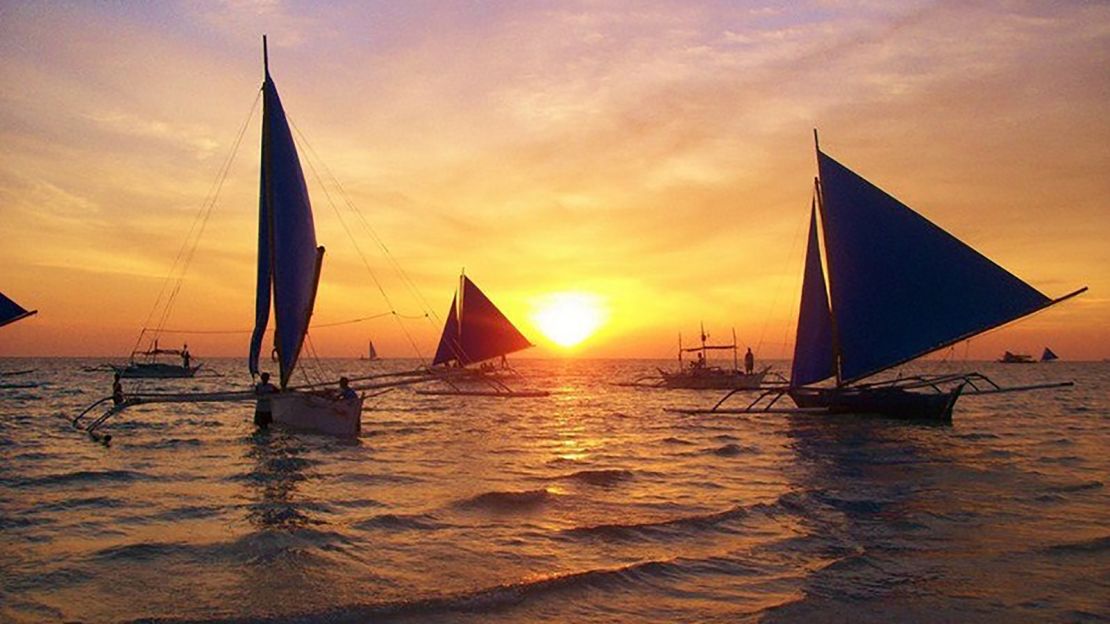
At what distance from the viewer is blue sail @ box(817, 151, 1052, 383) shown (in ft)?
92.7

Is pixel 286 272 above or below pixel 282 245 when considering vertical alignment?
below

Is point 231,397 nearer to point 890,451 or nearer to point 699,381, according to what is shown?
point 890,451

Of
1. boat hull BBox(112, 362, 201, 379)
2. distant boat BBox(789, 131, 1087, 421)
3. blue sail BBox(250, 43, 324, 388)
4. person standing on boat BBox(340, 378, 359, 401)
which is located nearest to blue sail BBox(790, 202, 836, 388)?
distant boat BBox(789, 131, 1087, 421)

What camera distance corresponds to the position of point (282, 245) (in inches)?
1064

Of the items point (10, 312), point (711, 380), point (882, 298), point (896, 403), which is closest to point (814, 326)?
point (882, 298)

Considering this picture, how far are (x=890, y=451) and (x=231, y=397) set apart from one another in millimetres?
23257

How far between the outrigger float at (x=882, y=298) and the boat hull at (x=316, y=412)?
20244 mm

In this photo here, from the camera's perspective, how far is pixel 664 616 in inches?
375

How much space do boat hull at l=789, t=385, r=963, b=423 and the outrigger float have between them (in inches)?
1.8

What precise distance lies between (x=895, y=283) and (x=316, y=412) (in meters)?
23.5

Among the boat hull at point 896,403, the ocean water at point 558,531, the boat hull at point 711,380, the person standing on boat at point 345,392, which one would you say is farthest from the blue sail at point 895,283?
the boat hull at point 711,380

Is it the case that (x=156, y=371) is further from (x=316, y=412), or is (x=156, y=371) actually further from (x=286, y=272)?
(x=286, y=272)

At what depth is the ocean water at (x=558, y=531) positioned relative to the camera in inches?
397

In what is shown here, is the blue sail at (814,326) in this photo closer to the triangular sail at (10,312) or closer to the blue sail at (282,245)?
the blue sail at (282,245)
